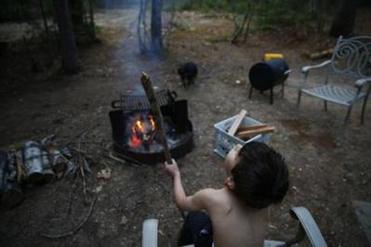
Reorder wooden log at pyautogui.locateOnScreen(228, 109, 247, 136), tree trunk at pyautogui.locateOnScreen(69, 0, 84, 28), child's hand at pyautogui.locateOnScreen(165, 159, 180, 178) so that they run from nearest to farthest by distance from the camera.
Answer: child's hand at pyautogui.locateOnScreen(165, 159, 180, 178) < wooden log at pyautogui.locateOnScreen(228, 109, 247, 136) < tree trunk at pyautogui.locateOnScreen(69, 0, 84, 28)

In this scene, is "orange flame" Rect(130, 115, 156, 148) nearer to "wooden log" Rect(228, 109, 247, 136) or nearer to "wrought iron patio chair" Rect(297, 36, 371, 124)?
"wooden log" Rect(228, 109, 247, 136)

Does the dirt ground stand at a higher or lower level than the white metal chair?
lower

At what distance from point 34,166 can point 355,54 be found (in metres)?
4.72

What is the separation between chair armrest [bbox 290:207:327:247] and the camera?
1651mm

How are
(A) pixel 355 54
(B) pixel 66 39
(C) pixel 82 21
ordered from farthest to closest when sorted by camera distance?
(C) pixel 82 21
(B) pixel 66 39
(A) pixel 355 54

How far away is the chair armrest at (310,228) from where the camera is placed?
65.0 inches

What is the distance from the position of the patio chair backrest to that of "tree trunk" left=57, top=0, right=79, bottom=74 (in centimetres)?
483

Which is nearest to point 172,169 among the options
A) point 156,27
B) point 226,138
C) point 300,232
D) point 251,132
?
point 300,232

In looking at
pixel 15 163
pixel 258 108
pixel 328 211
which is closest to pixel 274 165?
pixel 328 211

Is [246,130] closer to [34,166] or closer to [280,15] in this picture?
[34,166]

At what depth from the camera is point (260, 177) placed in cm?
128

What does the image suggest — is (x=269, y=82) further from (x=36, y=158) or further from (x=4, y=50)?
(x=4, y=50)

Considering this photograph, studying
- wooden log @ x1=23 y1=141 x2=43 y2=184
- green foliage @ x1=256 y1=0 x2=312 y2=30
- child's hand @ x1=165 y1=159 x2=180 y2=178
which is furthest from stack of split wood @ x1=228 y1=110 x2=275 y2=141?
green foliage @ x1=256 y1=0 x2=312 y2=30

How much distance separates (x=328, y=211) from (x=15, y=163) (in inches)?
129
